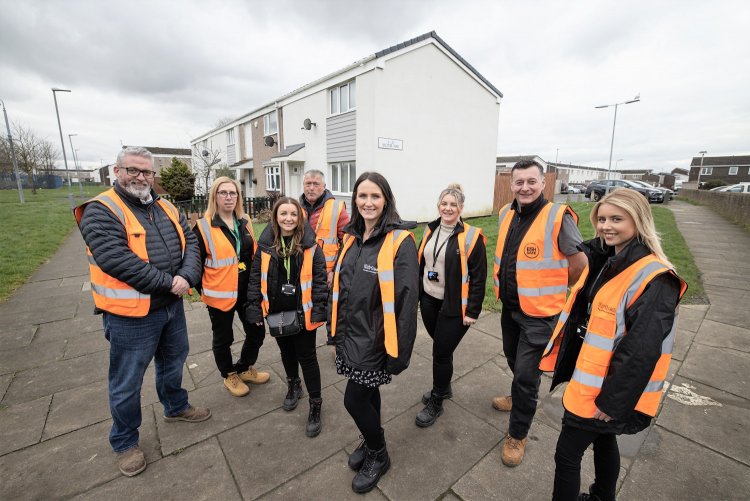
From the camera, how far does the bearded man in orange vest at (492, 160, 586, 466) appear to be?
2457 millimetres

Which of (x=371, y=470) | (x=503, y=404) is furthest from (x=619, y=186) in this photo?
(x=371, y=470)

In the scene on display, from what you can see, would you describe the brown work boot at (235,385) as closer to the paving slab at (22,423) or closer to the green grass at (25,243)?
the paving slab at (22,423)

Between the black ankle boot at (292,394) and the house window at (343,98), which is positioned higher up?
the house window at (343,98)

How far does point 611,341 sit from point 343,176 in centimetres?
1345

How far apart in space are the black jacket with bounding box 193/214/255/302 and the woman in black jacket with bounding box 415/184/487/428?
1642mm

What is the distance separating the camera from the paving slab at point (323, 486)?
2215 mm

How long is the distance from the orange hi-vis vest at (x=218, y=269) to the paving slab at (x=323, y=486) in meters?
1.51

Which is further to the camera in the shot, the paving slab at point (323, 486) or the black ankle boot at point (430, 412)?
the black ankle boot at point (430, 412)

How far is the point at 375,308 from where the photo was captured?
213cm

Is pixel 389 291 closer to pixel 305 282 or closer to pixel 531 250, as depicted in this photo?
pixel 305 282

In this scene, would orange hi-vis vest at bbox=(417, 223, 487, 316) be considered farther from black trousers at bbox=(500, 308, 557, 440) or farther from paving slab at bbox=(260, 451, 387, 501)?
paving slab at bbox=(260, 451, 387, 501)

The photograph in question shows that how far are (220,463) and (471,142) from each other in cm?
1576

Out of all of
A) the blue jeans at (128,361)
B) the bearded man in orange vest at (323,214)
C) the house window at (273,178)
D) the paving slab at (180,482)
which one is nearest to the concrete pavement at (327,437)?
the paving slab at (180,482)

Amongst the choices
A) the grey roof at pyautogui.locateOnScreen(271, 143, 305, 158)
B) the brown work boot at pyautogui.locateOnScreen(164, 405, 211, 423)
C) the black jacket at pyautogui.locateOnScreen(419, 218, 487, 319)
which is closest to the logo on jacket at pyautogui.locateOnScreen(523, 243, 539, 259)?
the black jacket at pyautogui.locateOnScreen(419, 218, 487, 319)
